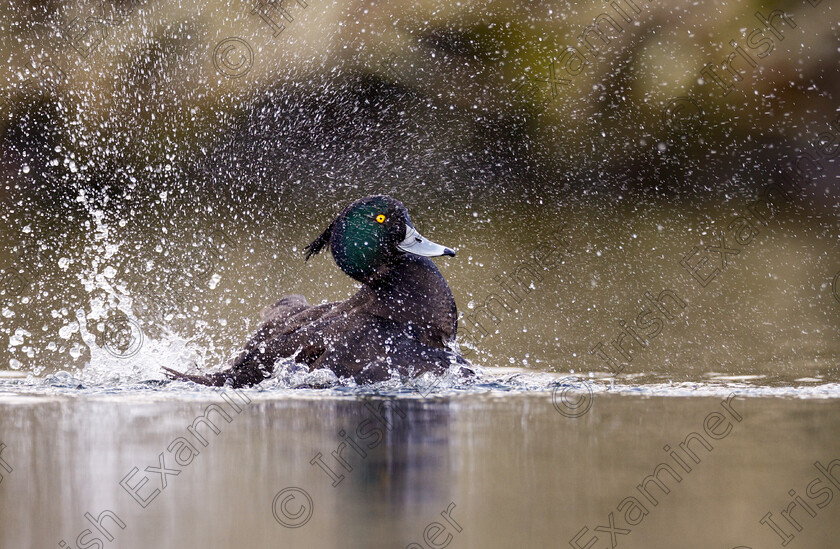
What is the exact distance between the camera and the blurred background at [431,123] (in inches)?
575

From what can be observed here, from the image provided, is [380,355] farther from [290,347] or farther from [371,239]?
[371,239]

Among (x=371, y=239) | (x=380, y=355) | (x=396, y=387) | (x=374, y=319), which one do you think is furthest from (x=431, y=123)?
(x=396, y=387)

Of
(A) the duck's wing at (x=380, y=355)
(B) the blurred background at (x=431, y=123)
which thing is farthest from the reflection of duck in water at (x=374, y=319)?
(B) the blurred background at (x=431, y=123)

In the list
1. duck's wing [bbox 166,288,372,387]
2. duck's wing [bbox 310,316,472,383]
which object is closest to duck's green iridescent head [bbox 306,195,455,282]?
duck's wing [bbox 166,288,372,387]

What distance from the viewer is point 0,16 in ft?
51.7

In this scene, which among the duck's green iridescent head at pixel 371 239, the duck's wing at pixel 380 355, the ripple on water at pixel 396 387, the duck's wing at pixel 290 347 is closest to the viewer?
the ripple on water at pixel 396 387

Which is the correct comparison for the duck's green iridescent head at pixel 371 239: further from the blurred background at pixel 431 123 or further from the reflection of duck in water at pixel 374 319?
the blurred background at pixel 431 123

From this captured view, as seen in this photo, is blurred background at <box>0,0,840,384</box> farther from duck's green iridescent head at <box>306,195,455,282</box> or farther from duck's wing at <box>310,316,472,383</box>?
duck's wing at <box>310,316,472,383</box>

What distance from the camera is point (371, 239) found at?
7.26m

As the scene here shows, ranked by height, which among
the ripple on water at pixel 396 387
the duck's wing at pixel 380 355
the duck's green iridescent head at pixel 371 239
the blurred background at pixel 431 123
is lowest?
the ripple on water at pixel 396 387

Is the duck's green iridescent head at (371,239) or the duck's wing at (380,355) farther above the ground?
the duck's green iridescent head at (371,239)

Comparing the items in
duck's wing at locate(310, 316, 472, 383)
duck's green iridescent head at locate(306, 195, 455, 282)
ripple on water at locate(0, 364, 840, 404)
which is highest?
duck's green iridescent head at locate(306, 195, 455, 282)

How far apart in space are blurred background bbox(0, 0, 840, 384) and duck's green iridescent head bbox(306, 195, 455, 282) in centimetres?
622

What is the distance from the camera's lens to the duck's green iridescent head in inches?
286
